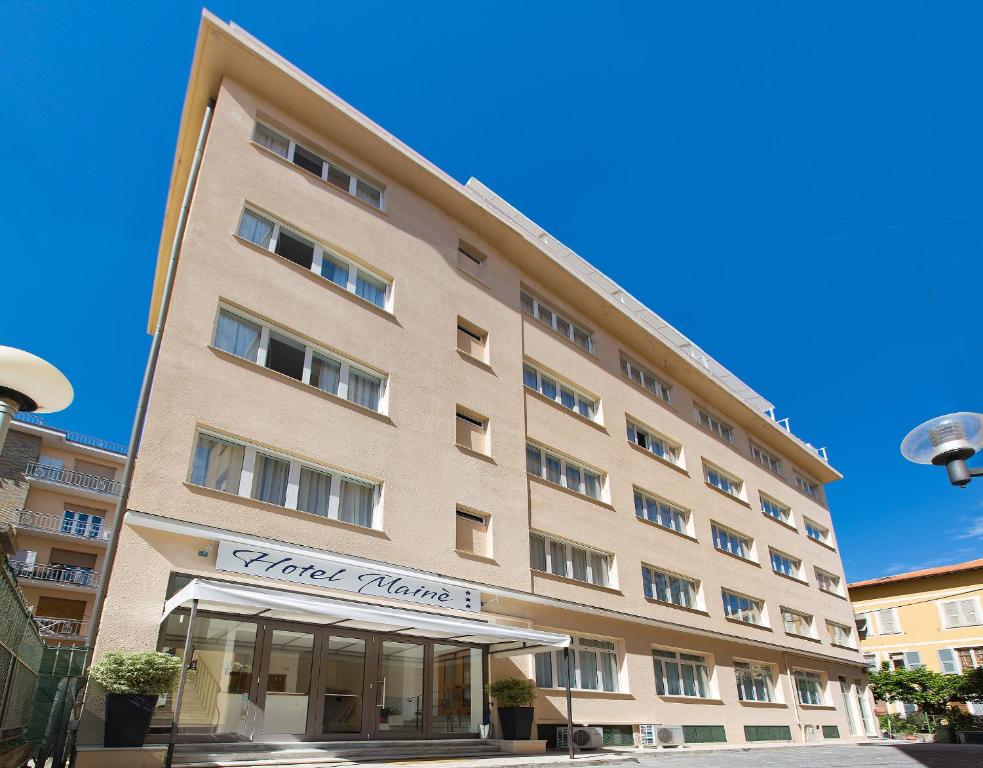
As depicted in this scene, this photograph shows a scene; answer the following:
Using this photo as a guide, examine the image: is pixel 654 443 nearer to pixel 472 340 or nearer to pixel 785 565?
pixel 472 340

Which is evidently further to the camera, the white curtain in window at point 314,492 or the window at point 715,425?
the window at point 715,425

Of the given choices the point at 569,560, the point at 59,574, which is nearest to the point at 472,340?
the point at 569,560

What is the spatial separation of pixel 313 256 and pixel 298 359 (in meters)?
2.95

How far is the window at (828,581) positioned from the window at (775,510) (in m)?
3.03

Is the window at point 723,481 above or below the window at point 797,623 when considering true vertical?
above

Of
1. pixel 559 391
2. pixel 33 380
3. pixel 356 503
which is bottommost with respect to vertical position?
pixel 33 380

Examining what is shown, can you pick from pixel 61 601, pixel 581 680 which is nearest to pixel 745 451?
pixel 581 680

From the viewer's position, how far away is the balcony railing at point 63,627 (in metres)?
33.9

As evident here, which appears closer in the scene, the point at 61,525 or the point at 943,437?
the point at 943,437

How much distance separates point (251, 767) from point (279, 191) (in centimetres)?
1202

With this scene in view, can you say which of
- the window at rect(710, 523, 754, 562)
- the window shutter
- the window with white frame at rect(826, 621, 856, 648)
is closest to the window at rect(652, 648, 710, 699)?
the window at rect(710, 523, 754, 562)

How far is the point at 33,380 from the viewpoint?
4.66 m

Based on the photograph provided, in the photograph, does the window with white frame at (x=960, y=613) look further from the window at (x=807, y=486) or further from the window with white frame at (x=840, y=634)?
the window at (x=807, y=486)

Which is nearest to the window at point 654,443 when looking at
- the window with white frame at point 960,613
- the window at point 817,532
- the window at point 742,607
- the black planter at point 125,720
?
the window at point 742,607
